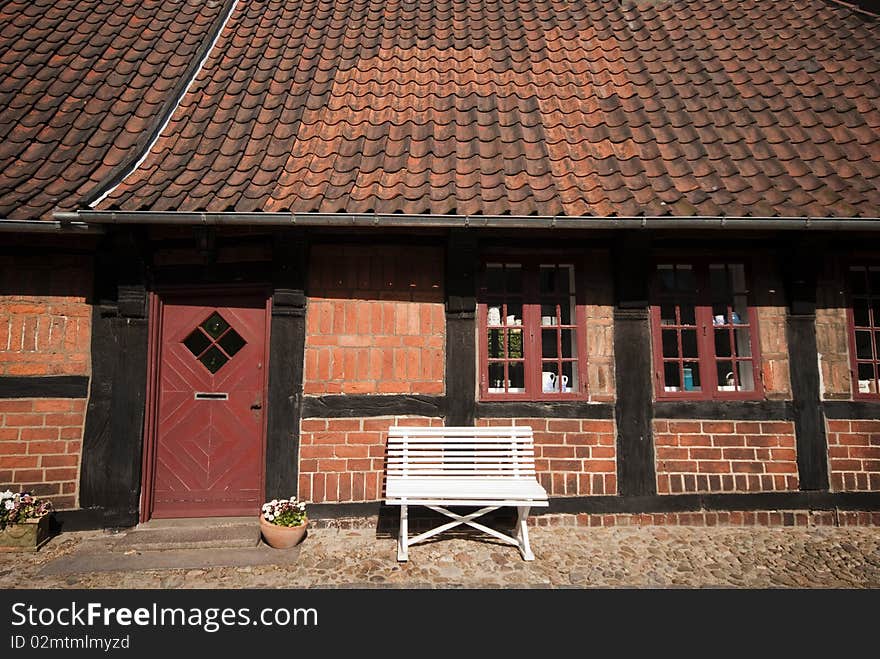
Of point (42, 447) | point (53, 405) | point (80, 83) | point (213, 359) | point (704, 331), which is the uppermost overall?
point (80, 83)

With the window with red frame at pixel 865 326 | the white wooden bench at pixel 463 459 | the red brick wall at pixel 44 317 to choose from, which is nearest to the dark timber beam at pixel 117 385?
the red brick wall at pixel 44 317

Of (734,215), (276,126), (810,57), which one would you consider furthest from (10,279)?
(810,57)

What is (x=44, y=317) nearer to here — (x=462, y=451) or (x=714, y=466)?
(x=462, y=451)

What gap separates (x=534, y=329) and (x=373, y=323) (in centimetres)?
155

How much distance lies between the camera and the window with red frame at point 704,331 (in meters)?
4.68

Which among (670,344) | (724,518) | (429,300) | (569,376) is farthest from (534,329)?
(724,518)

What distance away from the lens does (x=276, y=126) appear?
486 centimetres

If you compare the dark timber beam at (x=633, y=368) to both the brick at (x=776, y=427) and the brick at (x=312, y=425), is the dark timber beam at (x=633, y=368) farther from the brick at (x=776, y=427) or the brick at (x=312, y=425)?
the brick at (x=312, y=425)

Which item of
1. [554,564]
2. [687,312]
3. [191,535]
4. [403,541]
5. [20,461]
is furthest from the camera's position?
[687,312]

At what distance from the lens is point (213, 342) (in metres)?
4.68

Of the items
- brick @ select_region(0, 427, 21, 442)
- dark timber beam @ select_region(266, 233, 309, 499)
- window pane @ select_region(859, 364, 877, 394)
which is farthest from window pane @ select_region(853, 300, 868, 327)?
brick @ select_region(0, 427, 21, 442)

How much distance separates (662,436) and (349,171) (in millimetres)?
3868

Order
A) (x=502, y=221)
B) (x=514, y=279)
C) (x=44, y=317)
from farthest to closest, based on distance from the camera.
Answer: (x=514, y=279), (x=44, y=317), (x=502, y=221)

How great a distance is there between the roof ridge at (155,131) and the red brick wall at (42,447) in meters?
1.91
